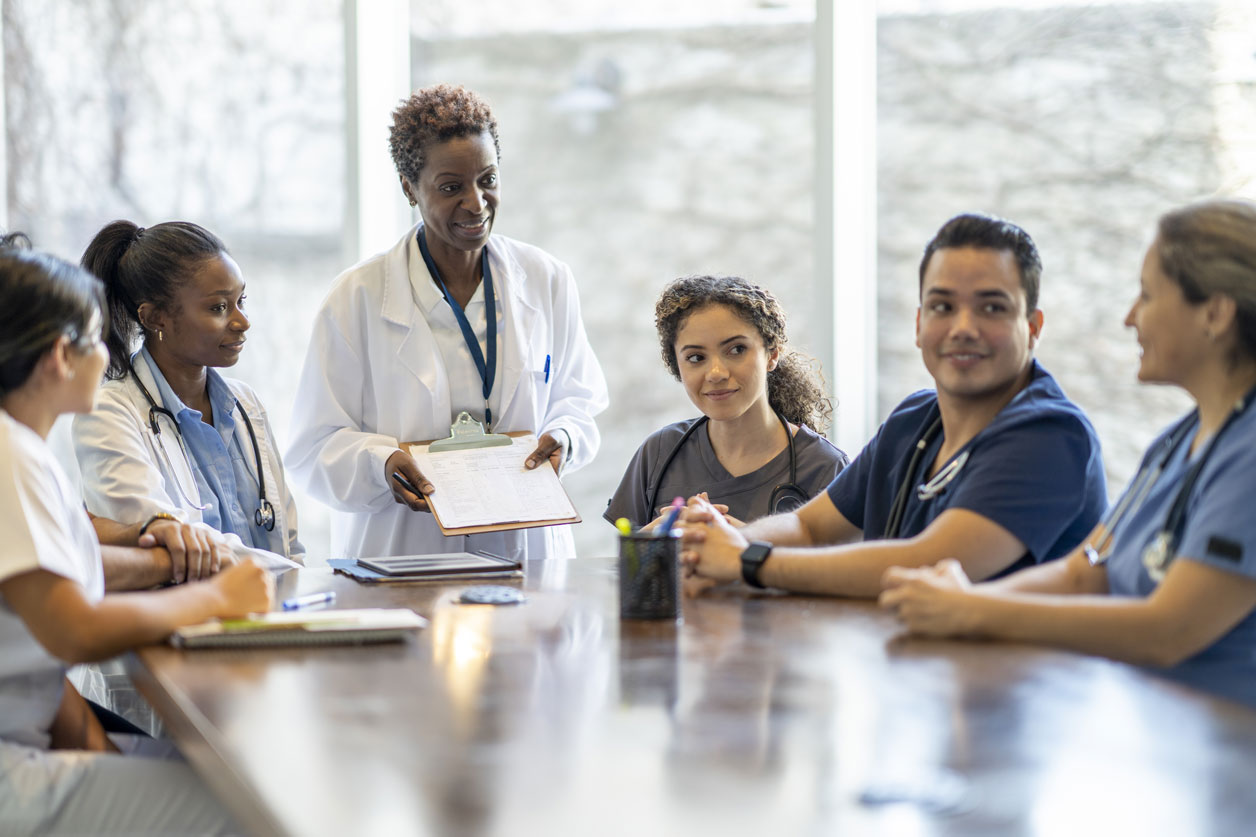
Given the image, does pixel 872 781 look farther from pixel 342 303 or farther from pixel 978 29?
pixel 978 29

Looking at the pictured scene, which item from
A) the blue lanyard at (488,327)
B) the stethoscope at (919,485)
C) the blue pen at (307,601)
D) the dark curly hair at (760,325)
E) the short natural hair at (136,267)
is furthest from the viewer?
the blue lanyard at (488,327)

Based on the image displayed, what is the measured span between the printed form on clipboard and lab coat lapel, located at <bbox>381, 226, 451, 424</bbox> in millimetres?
198

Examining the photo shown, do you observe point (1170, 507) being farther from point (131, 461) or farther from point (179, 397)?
point (179, 397)

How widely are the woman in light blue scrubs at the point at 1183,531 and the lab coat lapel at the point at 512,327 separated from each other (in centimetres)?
151

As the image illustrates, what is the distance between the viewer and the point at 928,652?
1.69m

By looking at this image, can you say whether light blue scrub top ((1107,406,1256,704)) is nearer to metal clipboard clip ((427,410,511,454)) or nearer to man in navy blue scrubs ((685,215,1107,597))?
man in navy blue scrubs ((685,215,1107,597))

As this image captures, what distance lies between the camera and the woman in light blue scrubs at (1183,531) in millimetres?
1560

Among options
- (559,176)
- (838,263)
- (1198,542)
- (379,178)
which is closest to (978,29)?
(838,263)

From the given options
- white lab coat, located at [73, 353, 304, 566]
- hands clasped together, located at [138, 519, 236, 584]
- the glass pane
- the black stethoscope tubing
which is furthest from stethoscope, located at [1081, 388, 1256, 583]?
the glass pane

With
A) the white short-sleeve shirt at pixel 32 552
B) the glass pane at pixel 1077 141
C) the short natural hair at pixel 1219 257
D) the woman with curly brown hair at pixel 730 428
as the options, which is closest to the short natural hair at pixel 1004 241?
the short natural hair at pixel 1219 257

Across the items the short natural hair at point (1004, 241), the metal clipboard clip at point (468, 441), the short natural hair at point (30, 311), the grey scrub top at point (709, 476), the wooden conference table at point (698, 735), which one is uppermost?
the short natural hair at point (1004, 241)

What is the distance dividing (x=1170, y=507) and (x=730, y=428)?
54.7 inches

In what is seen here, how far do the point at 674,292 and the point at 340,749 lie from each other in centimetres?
199

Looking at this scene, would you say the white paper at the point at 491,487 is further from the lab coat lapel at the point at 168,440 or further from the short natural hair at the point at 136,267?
the short natural hair at the point at 136,267
